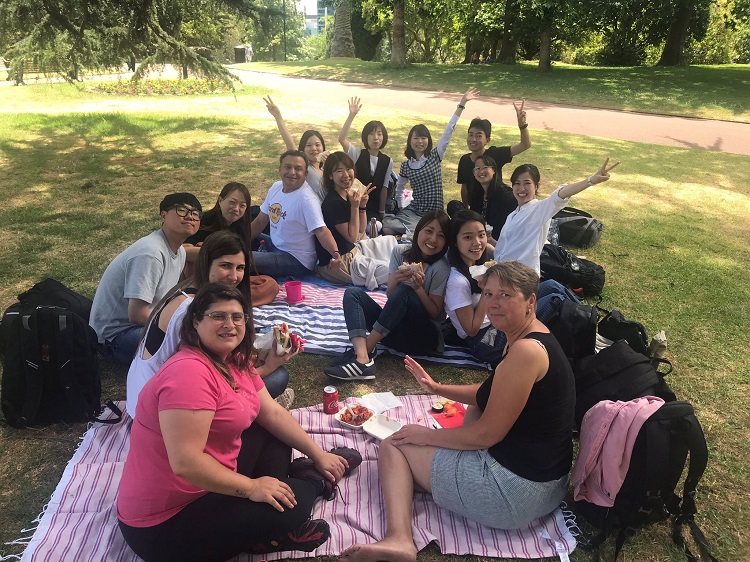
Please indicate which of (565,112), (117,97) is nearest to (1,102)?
(117,97)

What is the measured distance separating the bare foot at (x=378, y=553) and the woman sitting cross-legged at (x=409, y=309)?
5.45 feet

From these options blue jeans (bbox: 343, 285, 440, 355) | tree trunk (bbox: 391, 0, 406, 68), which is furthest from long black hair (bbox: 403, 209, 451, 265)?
tree trunk (bbox: 391, 0, 406, 68)

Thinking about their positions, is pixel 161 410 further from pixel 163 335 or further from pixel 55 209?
pixel 55 209

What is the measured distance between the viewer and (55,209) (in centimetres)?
758

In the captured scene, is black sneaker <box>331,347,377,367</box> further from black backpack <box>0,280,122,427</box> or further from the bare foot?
the bare foot

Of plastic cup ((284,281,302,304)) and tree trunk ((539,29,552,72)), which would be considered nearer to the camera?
plastic cup ((284,281,302,304))

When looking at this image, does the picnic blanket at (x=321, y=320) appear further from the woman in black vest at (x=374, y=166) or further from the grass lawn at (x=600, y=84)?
the grass lawn at (x=600, y=84)

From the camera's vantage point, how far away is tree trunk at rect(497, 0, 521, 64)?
25.0m

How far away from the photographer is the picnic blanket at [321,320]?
441 centimetres

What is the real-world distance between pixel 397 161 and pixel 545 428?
8.80m

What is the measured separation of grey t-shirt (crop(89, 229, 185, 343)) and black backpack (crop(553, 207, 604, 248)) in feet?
15.7

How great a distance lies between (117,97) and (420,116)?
1044 cm

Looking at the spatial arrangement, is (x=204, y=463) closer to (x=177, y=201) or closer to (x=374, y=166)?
(x=177, y=201)

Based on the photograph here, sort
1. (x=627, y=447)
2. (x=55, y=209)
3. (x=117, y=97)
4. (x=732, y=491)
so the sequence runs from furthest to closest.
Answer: (x=117, y=97) < (x=55, y=209) < (x=732, y=491) < (x=627, y=447)
